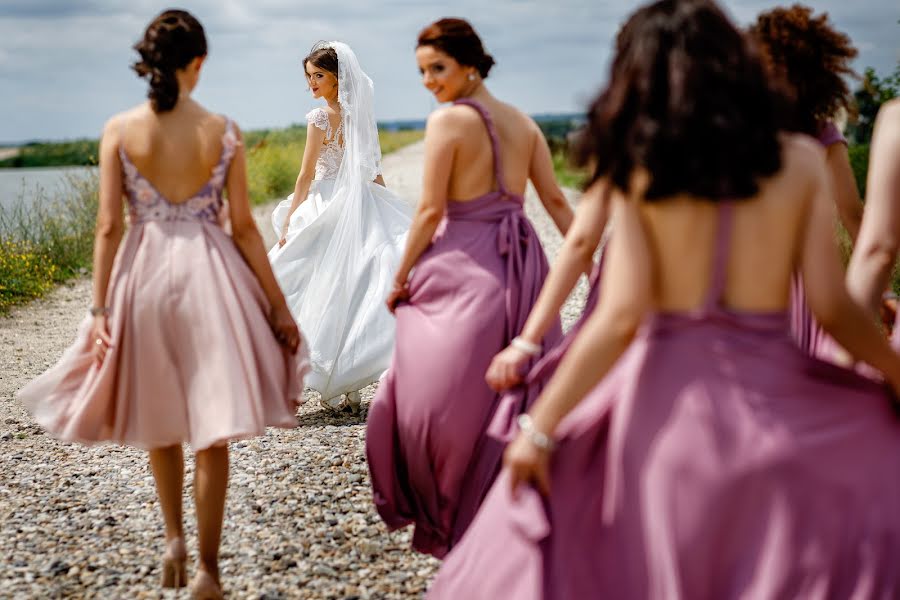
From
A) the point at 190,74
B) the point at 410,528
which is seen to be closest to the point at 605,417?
the point at 190,74

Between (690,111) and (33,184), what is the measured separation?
1552 cm

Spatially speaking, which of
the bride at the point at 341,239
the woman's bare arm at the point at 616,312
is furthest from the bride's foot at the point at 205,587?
the bride at the point at 341,239

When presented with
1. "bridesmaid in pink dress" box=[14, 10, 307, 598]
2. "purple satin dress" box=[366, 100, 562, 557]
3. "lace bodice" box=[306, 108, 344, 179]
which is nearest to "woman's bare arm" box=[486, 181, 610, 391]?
"bridesmaid in pink dress" box=[14, 10, 307, 598]

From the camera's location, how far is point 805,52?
Result: 146 inches

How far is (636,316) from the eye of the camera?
2.37m

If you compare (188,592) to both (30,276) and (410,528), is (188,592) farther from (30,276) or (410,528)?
(30,276)

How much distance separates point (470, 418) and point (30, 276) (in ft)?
35.3

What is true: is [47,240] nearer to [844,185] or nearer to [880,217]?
[844,185]

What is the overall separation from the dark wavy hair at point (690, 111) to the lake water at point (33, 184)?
14.1m

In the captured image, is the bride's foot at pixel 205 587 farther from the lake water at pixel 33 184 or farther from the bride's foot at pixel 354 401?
the lake water at pixel 33 184

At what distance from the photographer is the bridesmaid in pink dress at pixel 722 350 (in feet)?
7.61

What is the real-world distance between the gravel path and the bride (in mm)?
465

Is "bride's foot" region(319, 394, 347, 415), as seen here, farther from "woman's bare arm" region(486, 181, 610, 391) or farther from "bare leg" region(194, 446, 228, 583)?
"woman's bare arm" region(486, 181, 610, 391)

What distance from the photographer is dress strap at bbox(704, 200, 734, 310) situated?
2320 millimetres
